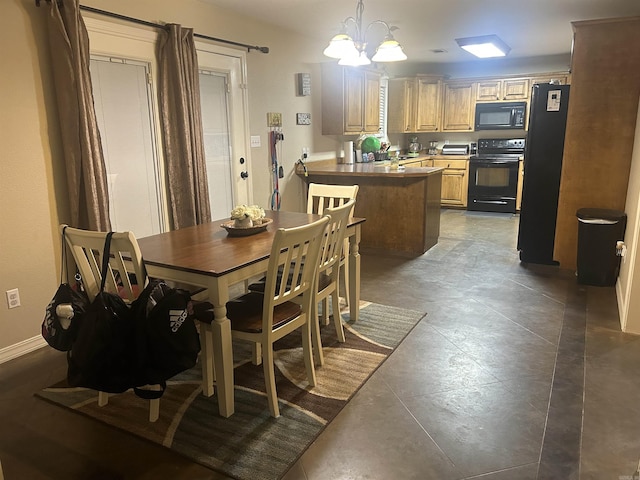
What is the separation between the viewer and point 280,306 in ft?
7.76

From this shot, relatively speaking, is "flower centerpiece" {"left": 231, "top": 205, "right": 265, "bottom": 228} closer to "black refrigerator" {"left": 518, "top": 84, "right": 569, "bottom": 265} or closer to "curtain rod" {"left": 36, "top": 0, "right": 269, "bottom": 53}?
"curtain rod" {"left": 36, "top": 0, "right": 269, "bottom": 53}

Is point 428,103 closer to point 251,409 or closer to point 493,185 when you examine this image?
point 493,185

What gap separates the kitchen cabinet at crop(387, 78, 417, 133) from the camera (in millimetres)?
7457

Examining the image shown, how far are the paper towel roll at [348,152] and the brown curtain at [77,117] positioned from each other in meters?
3.45

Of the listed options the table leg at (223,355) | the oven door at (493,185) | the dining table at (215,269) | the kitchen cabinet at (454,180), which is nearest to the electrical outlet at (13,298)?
the dining table at (215,269)

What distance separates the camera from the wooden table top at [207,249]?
205cm

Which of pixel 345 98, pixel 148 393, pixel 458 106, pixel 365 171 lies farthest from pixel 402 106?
pixel 148 393

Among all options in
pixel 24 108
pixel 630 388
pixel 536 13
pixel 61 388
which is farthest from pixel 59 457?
pixel 536 13

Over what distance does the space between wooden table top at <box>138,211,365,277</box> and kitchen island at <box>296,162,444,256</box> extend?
2180mm

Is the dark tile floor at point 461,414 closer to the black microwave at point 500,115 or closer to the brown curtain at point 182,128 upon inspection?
the brown curtain at point 182,128

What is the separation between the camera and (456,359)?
268 cm

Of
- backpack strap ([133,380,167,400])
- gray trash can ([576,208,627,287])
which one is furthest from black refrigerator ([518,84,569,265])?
backpack strap ([133,380,167,400])

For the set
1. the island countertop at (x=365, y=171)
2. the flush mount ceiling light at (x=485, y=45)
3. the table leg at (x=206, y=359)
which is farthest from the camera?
the flush mount ceiling light at (x=485, y=45)

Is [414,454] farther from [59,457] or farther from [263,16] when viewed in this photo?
[263,16]
